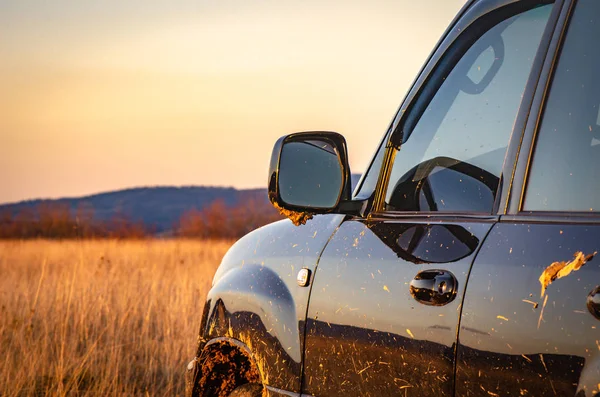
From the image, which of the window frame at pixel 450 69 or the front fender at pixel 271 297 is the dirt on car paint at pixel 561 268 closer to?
the window frame at pixel 450 69

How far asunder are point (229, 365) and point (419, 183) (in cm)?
113

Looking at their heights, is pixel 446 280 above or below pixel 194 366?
above

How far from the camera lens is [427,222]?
2377 millimetres

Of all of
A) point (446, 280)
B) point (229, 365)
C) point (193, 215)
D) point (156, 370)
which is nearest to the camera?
point (446, 280)

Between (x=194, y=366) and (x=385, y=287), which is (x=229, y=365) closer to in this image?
(x=194, y=366)

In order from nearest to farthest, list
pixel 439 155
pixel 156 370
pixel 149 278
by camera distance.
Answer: pixel 439 155
pixel 156 370
pixel 149 278

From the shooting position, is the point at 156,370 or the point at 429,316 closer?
the point at 429,316

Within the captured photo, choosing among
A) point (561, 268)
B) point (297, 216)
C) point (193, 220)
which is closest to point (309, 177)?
point (297, 216)

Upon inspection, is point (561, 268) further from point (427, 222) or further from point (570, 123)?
point (427, 222)

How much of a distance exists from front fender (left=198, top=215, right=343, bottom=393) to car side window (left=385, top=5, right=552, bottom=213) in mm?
351

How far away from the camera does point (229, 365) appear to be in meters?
3.27

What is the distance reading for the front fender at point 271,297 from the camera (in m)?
2.79

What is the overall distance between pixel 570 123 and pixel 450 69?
59cm

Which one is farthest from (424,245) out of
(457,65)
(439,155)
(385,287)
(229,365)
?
(229,365)
